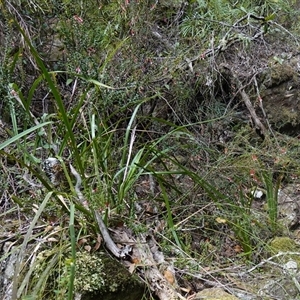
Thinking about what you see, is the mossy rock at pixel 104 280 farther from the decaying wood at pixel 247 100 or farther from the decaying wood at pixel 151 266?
the decaying wood at pixel 247 100

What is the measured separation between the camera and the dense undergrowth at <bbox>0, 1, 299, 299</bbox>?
130 centimetres

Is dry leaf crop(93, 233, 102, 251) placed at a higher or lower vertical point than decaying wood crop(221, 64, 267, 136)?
higher

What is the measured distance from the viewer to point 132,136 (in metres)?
1.66

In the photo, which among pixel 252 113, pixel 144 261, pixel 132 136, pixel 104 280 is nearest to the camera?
pixel 104 280

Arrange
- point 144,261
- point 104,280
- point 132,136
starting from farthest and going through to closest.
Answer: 1. point 132,136
2. point 144,261
3. point 104,280

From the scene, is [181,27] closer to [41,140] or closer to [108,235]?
[41,140]

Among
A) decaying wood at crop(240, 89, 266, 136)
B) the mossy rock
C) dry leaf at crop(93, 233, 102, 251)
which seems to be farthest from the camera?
decaying wood at crop(240, 89, 266, 136)

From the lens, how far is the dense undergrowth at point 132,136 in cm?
130

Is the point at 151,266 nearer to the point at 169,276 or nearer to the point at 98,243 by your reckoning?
the point at 169,276

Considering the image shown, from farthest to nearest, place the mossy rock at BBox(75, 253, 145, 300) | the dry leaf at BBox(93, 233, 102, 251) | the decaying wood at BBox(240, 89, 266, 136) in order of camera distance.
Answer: the decaying wood at BBox(240, 89, 266, 136)
the dry leaf at BBox(93, 233, 102, 251)
the mossy rock at BBox(75, 253, 145, 300)

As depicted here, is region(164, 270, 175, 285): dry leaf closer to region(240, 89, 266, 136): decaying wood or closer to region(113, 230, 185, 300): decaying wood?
region(113, 230, 185, 300): decaying wood

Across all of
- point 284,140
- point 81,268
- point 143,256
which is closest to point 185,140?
point 284,140

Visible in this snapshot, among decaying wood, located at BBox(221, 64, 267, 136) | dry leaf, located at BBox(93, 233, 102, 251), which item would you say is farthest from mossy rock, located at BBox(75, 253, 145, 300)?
decaying wood, located at BBox(221, 64, 267, 136)

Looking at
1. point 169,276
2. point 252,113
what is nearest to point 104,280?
point 169,276
